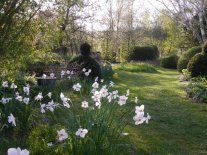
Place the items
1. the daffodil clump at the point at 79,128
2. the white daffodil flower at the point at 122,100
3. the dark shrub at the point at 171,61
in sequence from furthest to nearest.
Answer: the dark shrub at the point at 171,61 < the white daffodil flower at the point at 122,100 < the daffodil clump at the point at 79,128

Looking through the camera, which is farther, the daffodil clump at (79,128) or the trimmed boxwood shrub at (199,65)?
the trimmed boxwood shrub at (199,65)

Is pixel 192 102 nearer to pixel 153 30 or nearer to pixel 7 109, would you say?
pixel 7 109

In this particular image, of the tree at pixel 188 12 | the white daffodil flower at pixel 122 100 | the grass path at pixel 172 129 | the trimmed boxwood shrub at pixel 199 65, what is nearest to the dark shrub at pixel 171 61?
the tree at pixel 188 12

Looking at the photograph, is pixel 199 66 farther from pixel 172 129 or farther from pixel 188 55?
pixel 172 129

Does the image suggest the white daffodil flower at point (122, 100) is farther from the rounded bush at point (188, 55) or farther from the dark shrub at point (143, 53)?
the dark shrub at point (143, 53)

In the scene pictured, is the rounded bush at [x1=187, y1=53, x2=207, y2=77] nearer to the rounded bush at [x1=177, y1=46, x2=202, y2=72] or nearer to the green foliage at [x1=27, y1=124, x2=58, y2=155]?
the rounded bush at [x1=177, y1=46, x2=202, y2=72]

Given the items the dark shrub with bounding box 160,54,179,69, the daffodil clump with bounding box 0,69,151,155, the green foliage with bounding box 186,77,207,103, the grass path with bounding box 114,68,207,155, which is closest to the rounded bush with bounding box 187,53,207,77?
the green foliage with bounding box 186,77,207,103

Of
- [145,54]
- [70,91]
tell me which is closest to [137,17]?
[145,54]

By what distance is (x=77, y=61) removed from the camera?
1273 cm

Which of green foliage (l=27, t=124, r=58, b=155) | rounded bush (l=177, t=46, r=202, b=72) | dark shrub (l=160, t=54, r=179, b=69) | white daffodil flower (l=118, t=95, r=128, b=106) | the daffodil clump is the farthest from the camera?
dark shrub (l=160, t=54, r=179, b=69)

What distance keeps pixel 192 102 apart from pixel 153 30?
28573mm

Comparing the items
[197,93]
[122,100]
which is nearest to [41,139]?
[122,100]

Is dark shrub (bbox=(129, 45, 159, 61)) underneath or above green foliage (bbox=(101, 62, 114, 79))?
above

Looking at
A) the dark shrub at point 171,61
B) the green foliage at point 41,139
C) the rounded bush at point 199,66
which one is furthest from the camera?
the dark shrub at point 171,61
